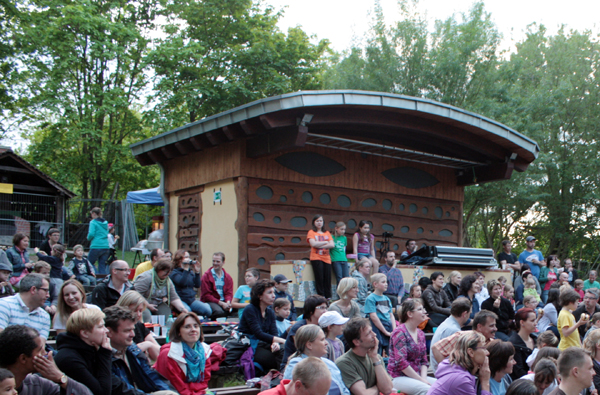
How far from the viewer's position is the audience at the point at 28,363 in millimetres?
3527

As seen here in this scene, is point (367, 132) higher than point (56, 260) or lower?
higher

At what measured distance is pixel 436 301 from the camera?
9.45 m

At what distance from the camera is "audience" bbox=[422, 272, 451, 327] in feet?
30.3

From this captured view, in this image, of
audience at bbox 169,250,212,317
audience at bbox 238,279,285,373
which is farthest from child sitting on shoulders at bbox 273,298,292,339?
audience at bbox 169,250,212,317

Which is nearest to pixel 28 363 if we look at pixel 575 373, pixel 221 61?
pixel 575 373

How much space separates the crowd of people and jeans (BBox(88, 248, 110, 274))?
2.75m

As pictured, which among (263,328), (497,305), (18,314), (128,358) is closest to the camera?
(128,358)

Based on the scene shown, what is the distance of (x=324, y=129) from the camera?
1227 cm

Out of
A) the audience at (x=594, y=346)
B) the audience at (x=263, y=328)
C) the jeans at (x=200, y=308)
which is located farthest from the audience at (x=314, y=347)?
the jeans at (x=200, y=308)

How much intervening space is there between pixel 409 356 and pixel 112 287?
11.8 ft

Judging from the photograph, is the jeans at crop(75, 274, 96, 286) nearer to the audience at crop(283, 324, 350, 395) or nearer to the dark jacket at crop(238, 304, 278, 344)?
the dark jacket at crop(238, 304, 278, 344)

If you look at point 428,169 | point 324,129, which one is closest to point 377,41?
point 428,169

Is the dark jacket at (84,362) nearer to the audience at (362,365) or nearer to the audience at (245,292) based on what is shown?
the audience at (362,365)

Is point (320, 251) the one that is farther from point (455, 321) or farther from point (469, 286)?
point (455, 321)
